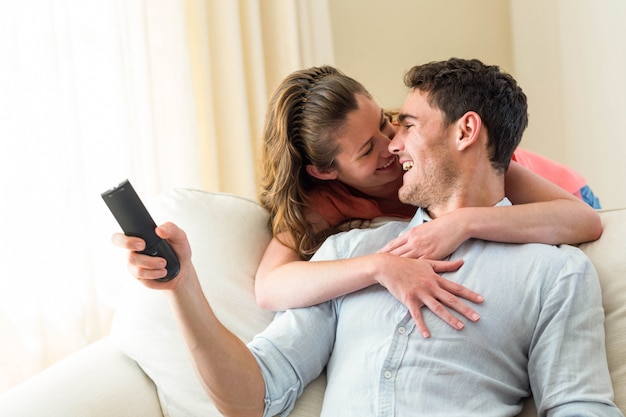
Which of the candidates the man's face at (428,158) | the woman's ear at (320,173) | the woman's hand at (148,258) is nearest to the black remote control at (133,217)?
the woman's hand at (148,258)

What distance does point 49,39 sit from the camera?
197 cm

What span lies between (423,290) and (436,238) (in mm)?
110

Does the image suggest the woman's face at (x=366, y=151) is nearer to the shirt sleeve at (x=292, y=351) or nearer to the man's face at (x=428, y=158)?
the man's face at (x=428, y=158)

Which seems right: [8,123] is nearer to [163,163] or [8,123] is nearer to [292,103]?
[163,163]

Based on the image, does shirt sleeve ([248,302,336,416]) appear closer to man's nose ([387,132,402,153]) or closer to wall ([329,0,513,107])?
man's nose ([387,132,402,153])

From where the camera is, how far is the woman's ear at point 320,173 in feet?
5.80

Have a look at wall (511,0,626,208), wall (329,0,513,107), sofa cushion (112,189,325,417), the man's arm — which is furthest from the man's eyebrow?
wall (329,0,513,107)

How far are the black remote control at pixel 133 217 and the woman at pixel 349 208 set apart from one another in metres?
0.41

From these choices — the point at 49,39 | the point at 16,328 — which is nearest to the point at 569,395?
the point at 16,328

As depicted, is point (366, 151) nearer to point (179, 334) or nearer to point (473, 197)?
point (473, 197)

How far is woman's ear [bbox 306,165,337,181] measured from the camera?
1.77 metres

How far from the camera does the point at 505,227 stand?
4.59 ft

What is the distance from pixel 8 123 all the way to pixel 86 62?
32 centimetres

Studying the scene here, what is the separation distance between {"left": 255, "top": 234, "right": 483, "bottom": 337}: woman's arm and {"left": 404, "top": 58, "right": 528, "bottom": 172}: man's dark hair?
0.28 meters
